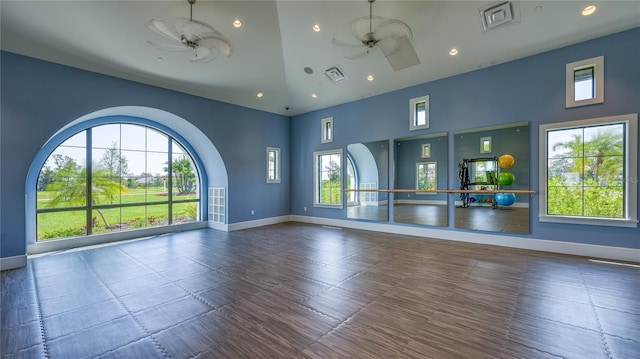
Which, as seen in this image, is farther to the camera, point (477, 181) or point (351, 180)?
point (351, 180)

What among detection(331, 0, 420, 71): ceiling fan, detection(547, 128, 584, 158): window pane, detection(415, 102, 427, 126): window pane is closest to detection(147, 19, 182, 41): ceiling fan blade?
detection(331, 0, 420, 71): ceiling fan

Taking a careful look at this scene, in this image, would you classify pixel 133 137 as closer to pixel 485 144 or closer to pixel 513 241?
pixel 485 144

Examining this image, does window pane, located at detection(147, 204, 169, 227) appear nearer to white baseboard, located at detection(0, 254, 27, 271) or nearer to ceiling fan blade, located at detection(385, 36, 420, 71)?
white baseboard, located at detection(0, 254, 27, 271)

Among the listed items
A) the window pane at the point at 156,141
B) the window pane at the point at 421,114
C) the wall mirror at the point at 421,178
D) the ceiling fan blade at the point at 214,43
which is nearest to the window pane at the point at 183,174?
the window pane at the point at 156,141

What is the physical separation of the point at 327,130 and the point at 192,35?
218 inches

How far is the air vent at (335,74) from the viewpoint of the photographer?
23.2ft

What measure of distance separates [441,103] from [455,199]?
248 cm

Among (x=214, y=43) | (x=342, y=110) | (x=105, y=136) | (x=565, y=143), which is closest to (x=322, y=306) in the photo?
(x=214, y=43)

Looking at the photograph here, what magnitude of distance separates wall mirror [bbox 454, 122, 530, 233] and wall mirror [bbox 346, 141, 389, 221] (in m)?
1.98

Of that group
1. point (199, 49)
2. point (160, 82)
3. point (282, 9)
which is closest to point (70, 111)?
point (160, 82)

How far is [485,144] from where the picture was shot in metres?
6.14

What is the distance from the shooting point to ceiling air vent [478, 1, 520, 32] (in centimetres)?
458

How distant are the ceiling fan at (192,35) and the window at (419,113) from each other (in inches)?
192

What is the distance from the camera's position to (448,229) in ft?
21.6
